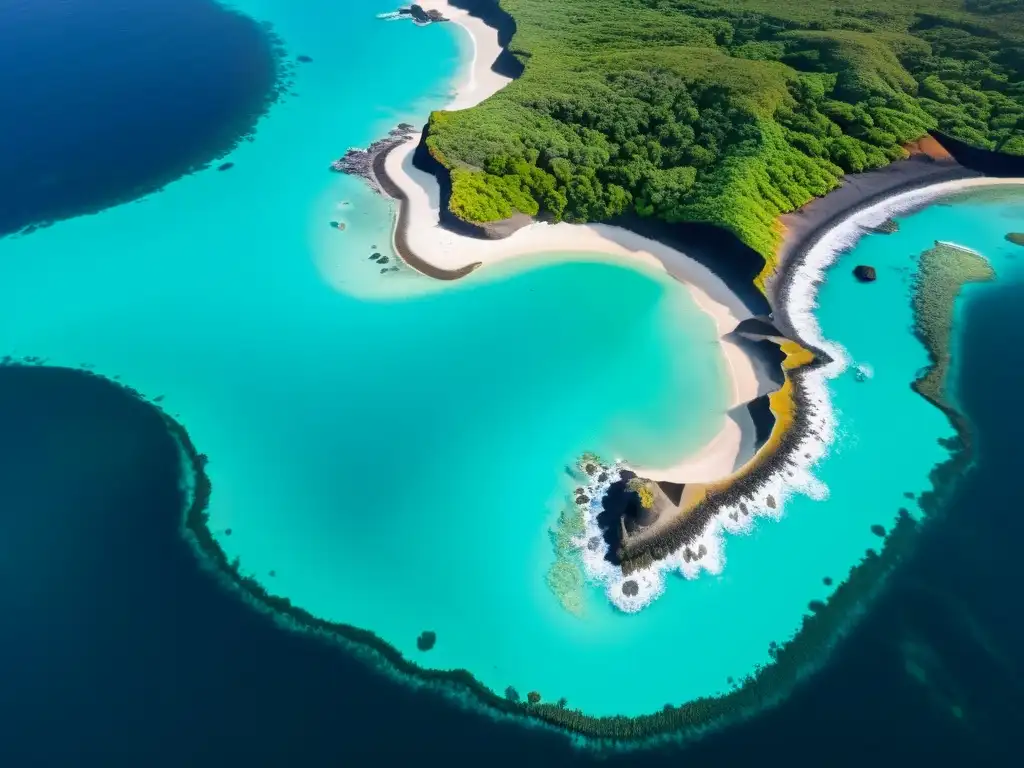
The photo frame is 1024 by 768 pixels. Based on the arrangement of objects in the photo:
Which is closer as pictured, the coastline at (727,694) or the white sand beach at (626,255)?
the coastline at (727,694)

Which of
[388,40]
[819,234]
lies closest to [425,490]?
[819,234]

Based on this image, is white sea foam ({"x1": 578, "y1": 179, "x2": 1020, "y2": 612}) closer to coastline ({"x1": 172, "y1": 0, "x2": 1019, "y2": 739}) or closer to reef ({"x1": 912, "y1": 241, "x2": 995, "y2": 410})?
reef ({"x1": 912, "y1": 241, "x2": 995, "y2": 410})

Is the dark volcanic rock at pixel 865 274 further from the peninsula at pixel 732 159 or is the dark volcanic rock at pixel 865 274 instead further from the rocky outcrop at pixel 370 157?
the rocky outcrop at pixel 370 157

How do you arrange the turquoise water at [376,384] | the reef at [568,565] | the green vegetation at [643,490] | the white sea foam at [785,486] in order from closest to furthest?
the reef at [568,565], the turquoise water at [376,384], the white sea foam at [785,486], the green vegetation at [643,490]

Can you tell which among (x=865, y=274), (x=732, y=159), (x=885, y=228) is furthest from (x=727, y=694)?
(x=885, y=228)

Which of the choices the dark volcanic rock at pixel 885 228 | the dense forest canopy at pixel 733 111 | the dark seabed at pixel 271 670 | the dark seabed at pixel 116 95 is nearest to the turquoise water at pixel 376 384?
the dark seabed at pixel 271 670
